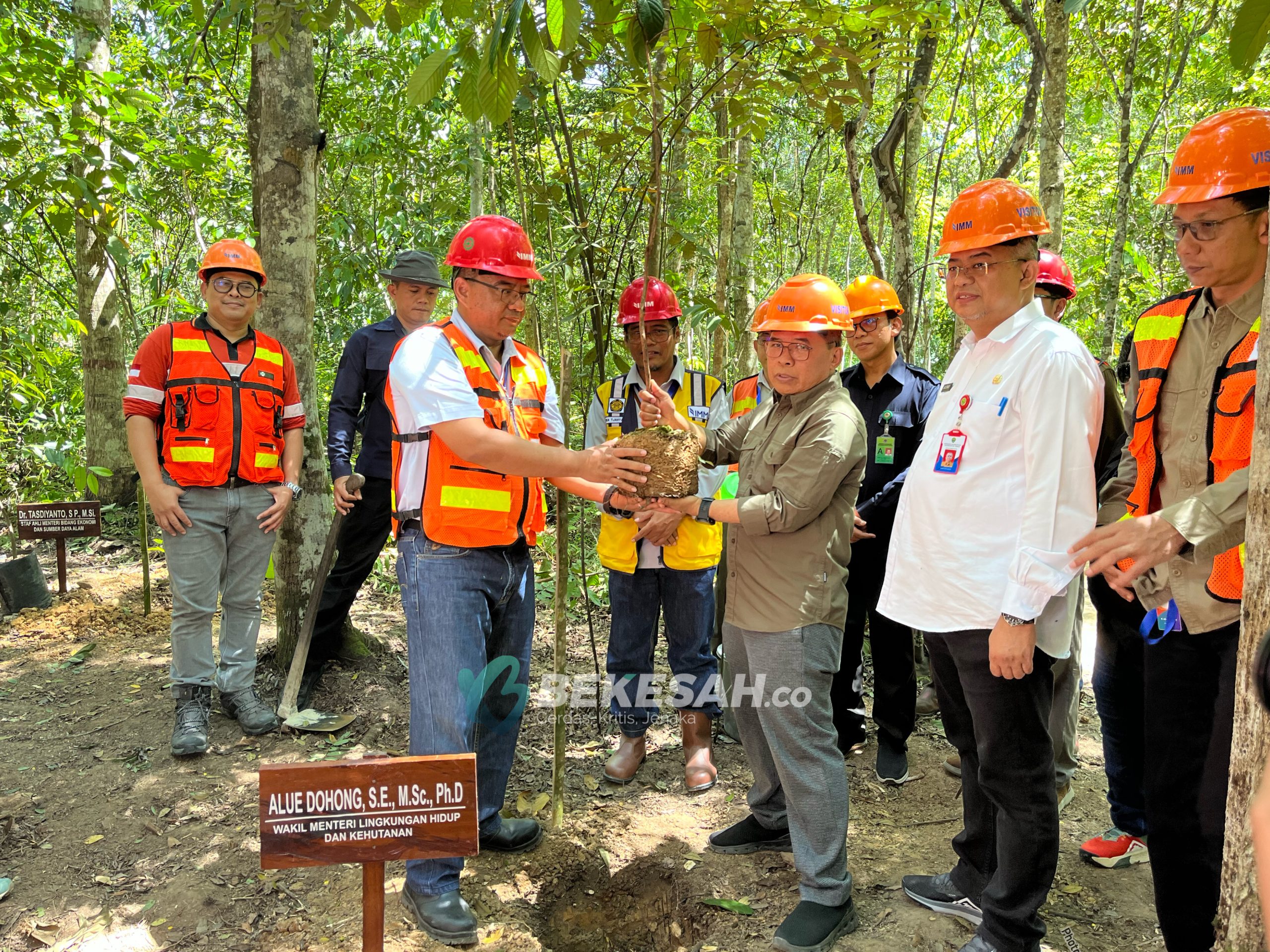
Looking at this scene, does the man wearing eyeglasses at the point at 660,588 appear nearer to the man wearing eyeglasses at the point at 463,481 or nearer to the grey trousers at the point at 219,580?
the man wearing eyeglasses at the point at 463,481

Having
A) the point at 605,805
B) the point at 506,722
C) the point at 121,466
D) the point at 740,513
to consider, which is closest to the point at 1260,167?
the point at 740,513

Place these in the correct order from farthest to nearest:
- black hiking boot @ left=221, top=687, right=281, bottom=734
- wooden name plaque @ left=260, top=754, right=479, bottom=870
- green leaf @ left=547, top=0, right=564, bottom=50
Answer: black hiking boot @ left=221, top=687, right=281, bottom=734
wooden name plaque @ left=260, top=754, right=479, bottom=870
green leaf @ left=547, top=0, right=564, bottom=50

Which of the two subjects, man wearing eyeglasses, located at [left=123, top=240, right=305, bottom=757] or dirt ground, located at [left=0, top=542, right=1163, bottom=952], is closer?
dirt ground, located at [left=0, top=542, right=1163, bottom=952]

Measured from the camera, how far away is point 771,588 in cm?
277

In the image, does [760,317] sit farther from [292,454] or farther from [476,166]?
[476,166]

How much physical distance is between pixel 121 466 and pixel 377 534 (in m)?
5.90

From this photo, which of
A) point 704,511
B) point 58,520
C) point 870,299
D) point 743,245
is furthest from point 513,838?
point 743,245

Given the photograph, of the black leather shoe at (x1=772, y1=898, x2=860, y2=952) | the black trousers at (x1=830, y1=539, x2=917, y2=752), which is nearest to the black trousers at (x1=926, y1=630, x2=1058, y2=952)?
the black leather shoe at (x1=772, y1=898, x2=860, y2=952)

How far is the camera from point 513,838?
10.6 ft

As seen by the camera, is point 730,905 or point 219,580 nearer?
point 730,905

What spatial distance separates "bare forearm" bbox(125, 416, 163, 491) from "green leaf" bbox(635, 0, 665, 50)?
10.3ft

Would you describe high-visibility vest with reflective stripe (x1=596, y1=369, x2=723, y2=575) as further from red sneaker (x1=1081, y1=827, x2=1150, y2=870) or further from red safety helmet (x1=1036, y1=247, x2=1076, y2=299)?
red sneaker (x1=1081, y1=827, x2=1150, y2=870)

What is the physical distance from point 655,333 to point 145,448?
8.21 ft

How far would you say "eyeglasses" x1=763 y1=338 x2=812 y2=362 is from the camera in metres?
2.79
